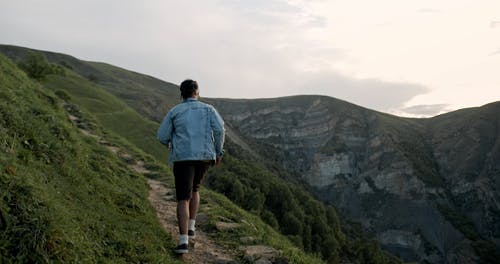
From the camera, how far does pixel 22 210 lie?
219 inches

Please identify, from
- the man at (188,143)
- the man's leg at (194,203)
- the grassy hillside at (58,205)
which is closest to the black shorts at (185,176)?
the man at (188,143)

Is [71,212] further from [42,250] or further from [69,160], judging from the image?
[69,160]

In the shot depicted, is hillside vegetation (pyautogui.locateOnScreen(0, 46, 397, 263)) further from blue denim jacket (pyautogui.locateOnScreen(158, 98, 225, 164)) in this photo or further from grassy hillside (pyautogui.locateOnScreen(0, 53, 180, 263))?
blue denim jacket (pyautogui.locateOnScreen(158, 98, 225, 164))

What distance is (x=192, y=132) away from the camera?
808cm

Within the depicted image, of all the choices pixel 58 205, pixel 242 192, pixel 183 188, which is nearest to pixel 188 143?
pixel 183 188

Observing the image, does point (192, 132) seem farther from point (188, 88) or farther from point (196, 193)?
point (196, 193)

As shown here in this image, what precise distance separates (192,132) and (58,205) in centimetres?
256

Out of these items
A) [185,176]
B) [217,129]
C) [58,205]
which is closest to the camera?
[58,205]

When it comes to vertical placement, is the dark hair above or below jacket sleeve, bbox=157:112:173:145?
above

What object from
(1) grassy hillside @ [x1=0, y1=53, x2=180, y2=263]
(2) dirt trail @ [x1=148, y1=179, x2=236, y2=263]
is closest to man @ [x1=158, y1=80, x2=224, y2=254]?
(2) dirt trail @ [x1=148, y1=179, x2=236, y2=263]

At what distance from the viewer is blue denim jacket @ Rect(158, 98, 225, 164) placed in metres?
7.96

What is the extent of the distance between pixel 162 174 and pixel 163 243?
1155 cm

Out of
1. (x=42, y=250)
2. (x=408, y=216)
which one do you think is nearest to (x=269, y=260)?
(x=42, y=250)

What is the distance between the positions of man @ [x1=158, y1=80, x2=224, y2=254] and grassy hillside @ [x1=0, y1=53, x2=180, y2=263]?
0.88 meters
